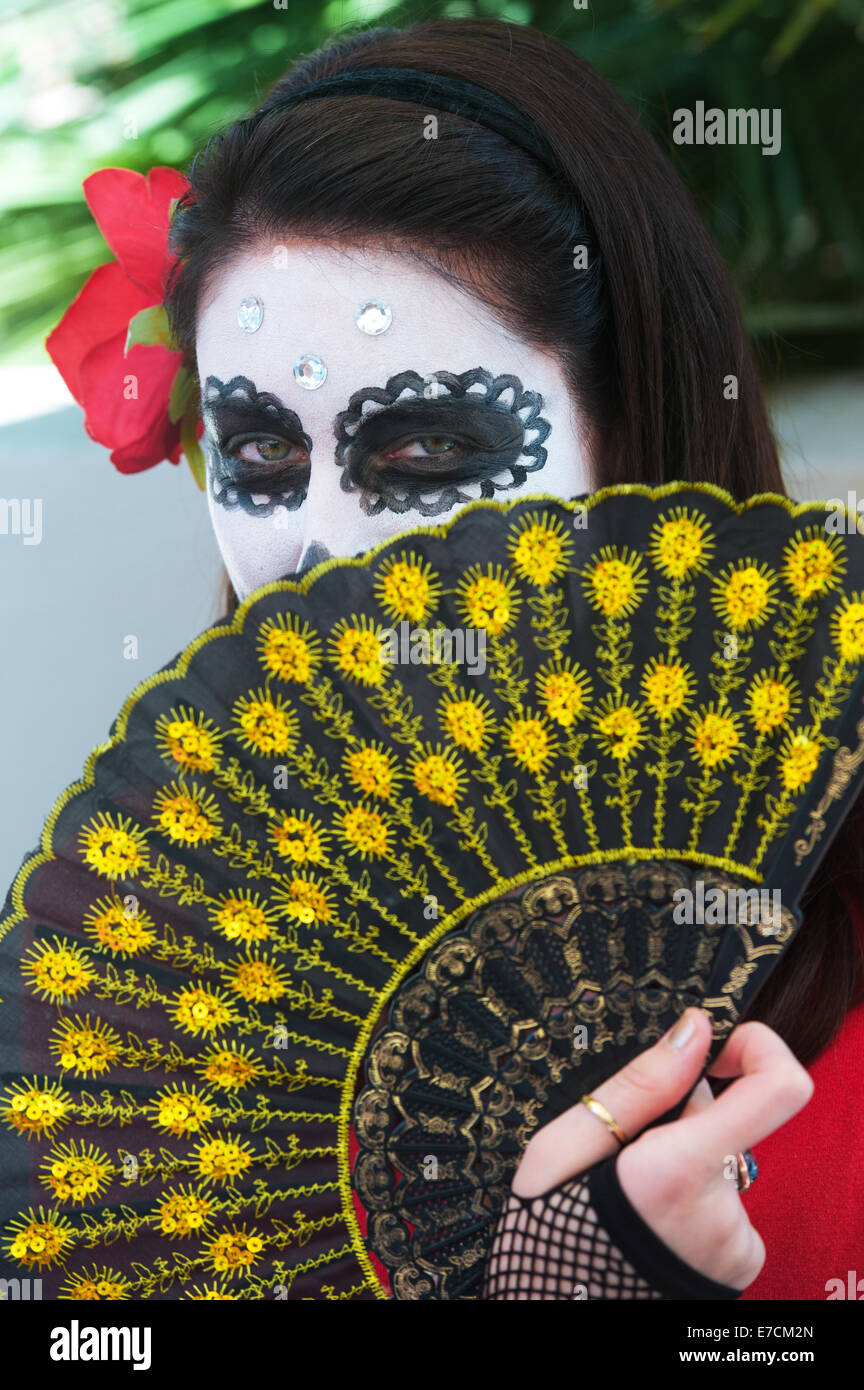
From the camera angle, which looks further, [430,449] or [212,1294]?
[430,449]

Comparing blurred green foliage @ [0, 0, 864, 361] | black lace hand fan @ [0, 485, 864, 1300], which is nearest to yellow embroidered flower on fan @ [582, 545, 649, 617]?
black lace hand fan @ [0, 485, 864, 1300]

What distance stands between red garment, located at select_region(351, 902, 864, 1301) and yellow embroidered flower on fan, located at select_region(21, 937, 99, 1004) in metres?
0.31

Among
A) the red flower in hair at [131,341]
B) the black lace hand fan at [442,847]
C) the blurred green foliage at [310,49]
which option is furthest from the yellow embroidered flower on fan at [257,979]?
the blurred green foliage at [310,49]

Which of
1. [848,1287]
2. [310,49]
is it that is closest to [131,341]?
[310,49]

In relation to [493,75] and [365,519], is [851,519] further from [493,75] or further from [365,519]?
[493,75]

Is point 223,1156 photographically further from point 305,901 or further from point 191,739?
point 191,739

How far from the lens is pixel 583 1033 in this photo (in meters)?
0.94

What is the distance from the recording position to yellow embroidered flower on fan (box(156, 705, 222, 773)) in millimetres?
948

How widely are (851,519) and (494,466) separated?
30cm

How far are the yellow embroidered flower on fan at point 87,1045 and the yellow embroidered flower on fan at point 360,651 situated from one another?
12.8 inches

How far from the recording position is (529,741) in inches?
37.5

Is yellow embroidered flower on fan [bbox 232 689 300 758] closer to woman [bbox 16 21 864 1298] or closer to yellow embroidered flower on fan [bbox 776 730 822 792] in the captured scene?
woman [bbox 16 21 864 1298]

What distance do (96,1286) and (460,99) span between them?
105cm
